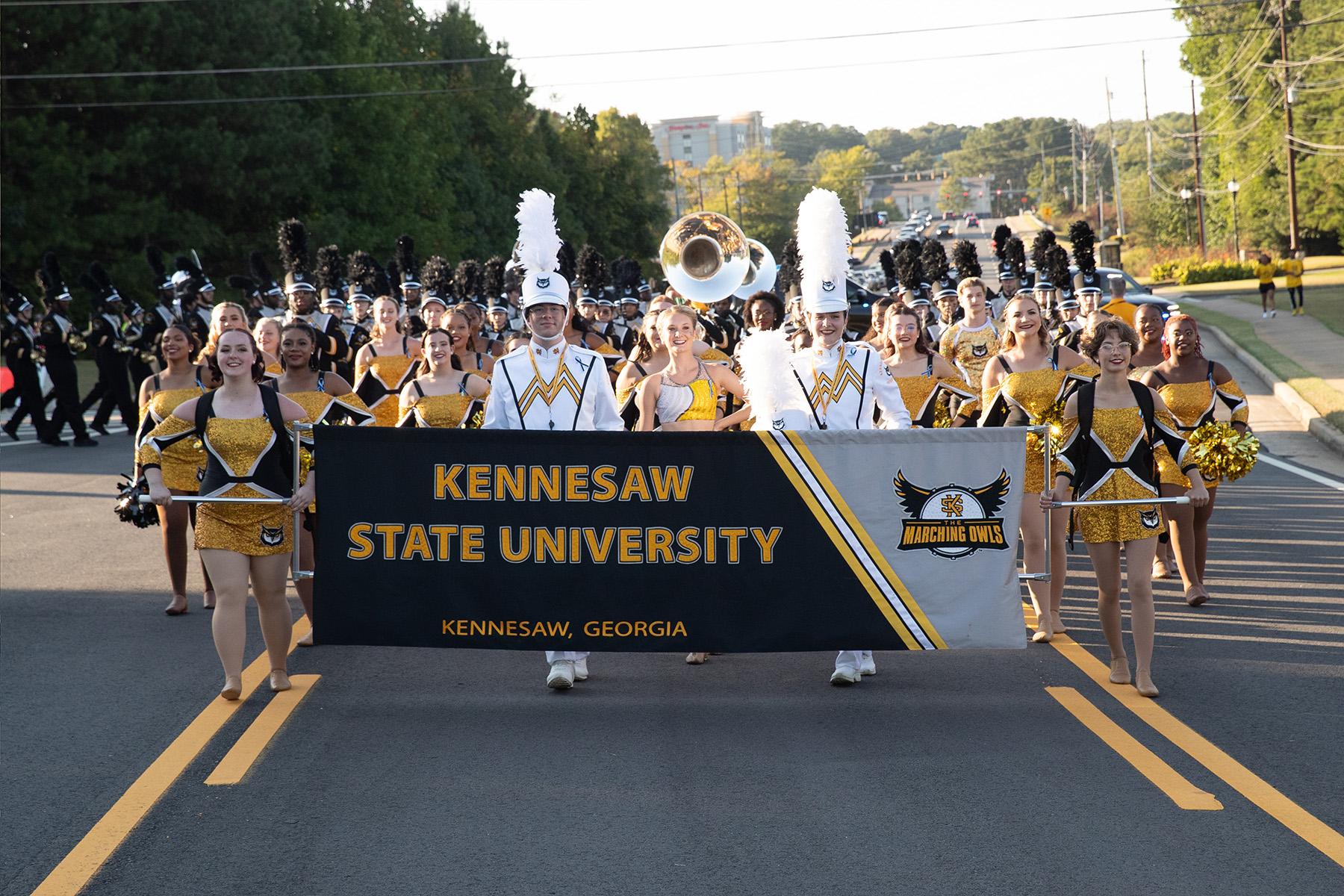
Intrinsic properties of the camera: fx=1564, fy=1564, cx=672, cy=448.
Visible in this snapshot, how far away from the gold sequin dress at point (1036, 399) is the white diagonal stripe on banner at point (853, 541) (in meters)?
1.84

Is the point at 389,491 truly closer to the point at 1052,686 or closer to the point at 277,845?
the point at 277,845

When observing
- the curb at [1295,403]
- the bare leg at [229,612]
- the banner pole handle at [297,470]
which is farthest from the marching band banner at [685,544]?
the curb at [1295,403]

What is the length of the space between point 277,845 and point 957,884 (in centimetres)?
232

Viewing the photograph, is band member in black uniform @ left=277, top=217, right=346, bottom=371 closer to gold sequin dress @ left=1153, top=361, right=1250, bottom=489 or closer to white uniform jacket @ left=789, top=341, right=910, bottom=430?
white uniform jacket @ left=789, top=341, right=910, bottom=430

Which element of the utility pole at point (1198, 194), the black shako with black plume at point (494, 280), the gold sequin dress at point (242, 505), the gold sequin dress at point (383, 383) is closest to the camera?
the gold sequin dress at point (242, 505)

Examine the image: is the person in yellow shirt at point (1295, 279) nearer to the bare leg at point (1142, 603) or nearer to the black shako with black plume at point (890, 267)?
the black shako with black plume at point (890, 267)

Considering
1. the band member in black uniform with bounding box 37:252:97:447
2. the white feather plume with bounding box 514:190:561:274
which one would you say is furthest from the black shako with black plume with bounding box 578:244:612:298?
the white feather plume with bounding box 514:190:561:274

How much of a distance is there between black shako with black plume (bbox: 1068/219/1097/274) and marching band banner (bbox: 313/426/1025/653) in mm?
7817

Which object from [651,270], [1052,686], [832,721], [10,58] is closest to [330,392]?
[832,721]

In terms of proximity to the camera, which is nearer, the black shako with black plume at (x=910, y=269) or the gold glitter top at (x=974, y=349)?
the gold glitter top at (x=974, y=349)

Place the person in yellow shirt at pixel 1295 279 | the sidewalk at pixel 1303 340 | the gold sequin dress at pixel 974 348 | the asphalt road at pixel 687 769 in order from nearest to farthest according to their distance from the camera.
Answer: the asphalt road at pixel 687 769 → the gold sequin dress at pixel 974 348 → the sidewalk at pixel 1303 340 → the person in yellow shirt at pixel 1295 279

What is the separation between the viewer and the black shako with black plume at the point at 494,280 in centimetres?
2270

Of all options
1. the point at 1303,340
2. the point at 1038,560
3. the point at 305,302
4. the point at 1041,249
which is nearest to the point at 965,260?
the point at 1041,249

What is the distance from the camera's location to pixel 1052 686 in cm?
761
